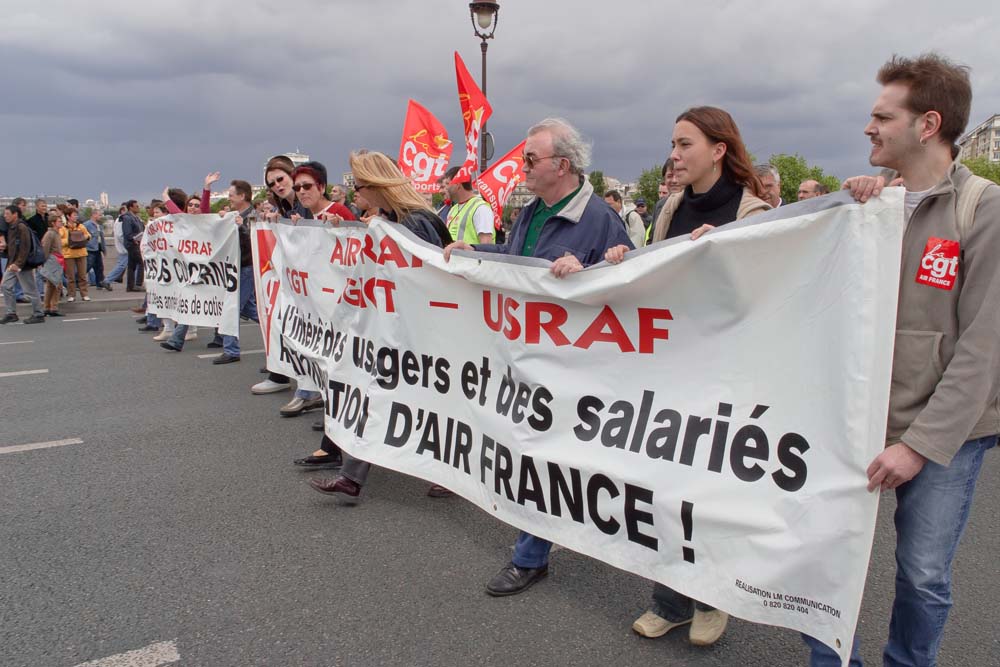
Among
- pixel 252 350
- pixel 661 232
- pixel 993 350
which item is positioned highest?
pixel 661 232

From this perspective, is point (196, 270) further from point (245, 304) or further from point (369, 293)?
point (369, 293)

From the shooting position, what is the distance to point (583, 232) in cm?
302

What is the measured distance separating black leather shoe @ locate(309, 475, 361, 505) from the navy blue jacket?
1815 mm

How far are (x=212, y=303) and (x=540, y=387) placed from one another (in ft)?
20.1

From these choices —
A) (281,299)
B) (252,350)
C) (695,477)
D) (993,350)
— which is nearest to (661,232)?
(695,477)

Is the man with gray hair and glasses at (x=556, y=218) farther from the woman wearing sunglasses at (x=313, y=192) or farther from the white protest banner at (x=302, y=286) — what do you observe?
the woman wearing sunglasses at (x=313, y=192)

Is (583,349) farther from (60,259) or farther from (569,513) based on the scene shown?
(60,259)

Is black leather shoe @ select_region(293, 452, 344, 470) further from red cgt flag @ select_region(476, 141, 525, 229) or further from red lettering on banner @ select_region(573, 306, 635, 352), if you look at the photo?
red cgt flag @ select_region(476, 141, 525, 229)

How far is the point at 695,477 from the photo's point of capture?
7.88 feet

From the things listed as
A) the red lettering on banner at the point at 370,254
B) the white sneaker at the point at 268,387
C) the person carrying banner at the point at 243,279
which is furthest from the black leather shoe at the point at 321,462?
the person carrying banner at the point at 243,279

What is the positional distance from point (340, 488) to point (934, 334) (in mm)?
3041

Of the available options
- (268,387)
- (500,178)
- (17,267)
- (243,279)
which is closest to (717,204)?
(268,387)

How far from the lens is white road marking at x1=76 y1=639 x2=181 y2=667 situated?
8.49 ft

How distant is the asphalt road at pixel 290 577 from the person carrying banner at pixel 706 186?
0.10m
